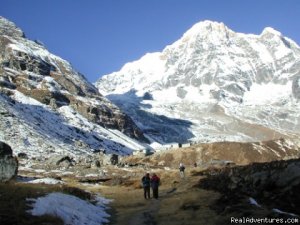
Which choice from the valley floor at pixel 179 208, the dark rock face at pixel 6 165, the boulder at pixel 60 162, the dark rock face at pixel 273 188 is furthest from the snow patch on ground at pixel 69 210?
the boulder at pixel 60 162

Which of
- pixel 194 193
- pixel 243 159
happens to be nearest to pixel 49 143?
pixel 243 159

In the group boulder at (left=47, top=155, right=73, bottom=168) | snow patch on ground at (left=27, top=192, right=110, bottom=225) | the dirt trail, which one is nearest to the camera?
snow patch on ground at (left=27, top=192, right=110, bottom=225)

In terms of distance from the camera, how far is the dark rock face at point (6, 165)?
48.5 meters

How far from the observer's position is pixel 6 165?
160 ft

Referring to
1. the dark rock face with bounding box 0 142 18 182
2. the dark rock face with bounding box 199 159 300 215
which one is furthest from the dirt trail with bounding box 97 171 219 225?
the dark rock face with bounding box 0 142 18 182

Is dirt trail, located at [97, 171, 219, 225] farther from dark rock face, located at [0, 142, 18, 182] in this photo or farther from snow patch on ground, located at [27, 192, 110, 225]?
dark rock face, located at [0, 142, 18, 182]

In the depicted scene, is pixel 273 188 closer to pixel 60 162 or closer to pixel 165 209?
pixel 165 209

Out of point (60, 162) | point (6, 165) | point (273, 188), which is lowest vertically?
point (273, 188)

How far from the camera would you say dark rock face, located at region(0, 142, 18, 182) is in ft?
159

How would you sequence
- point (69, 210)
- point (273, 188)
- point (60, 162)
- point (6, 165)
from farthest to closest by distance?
point (60, 162) < point (6, 165) < point (273, 188) < point (69, 210)

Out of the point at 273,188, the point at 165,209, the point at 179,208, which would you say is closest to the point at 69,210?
the point at 165,209

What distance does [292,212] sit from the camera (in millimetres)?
30453

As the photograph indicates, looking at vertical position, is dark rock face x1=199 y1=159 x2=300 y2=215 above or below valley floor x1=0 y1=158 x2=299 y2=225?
above

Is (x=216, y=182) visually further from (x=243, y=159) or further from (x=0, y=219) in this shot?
(x=243, y=159)
